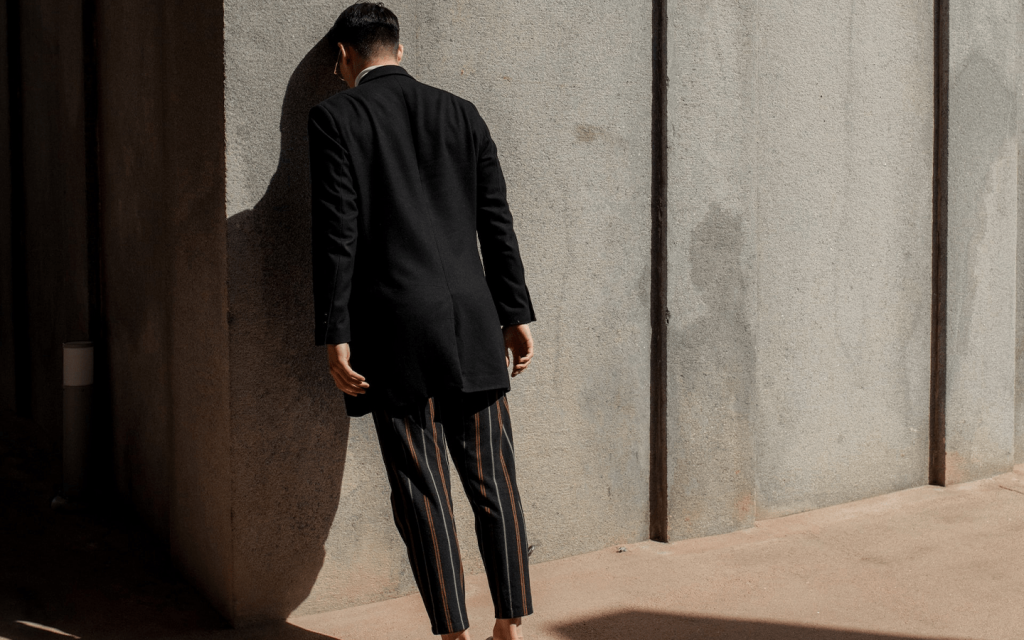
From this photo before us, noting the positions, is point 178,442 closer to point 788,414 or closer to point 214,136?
point 214,136

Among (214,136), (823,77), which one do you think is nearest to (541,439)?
(214,136)

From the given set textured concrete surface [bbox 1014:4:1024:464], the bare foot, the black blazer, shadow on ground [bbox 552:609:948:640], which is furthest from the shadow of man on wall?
textured concrete surface [bbox 1014:4:1024:464]

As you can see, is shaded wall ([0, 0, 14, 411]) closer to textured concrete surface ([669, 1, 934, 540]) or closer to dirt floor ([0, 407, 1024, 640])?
dirt floor ([0, 407, 1024, 640])

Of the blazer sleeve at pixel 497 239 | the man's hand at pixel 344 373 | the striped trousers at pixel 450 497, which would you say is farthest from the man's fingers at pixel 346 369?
the blazer sleeve at pixel 497 239

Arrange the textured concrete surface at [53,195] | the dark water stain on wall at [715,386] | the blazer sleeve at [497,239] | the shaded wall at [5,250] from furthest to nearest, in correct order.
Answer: the shaded wall at [5,250] < the textured concrete surface at [53,195] < the dark water stain on wall at [715,386] < the blazer sleeve at [497,239]

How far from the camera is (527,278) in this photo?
3742 millimetres

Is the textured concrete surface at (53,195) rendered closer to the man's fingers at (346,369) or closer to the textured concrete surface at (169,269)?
the textured concrete surface at (169,269)

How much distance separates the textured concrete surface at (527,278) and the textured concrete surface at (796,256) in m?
0.23

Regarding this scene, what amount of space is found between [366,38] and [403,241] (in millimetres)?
724

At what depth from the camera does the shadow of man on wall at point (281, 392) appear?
3158 millimetres

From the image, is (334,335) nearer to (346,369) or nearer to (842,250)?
(346,369)

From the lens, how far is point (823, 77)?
4.57 meters

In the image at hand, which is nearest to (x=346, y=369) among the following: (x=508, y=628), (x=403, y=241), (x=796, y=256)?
(x=403, y=241)

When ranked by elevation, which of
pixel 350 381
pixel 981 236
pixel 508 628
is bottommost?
pixel 508 628
